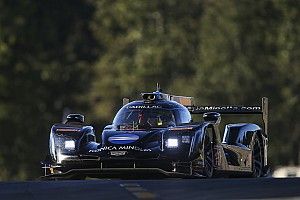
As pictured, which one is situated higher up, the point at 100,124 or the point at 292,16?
the point at 292,16

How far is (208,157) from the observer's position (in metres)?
21.5

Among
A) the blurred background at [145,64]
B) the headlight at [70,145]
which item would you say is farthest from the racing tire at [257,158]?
the blurred background at [145,64]

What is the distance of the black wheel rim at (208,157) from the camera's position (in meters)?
21.3

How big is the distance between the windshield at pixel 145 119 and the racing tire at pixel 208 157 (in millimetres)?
830

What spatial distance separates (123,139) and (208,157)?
4.51ft

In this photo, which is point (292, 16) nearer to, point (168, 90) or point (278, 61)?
point (278, 61)

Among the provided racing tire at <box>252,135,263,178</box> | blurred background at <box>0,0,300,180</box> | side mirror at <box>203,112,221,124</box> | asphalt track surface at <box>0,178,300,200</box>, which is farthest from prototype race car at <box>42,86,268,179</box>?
blurred background at <box>0,0,300,180</box>

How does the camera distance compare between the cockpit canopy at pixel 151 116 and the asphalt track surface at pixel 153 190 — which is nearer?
the asphalt track surface at pixel 153 190

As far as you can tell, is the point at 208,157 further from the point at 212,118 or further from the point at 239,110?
the point at 239,110

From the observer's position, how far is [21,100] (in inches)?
2872

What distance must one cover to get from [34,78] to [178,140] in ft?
177

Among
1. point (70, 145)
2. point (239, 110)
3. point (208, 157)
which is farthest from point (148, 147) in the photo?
point (239, 110)

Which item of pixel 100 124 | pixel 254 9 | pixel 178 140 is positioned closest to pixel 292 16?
pixel 254 9

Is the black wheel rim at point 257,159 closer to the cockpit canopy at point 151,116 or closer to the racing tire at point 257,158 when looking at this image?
the racing tire at point 257,158
